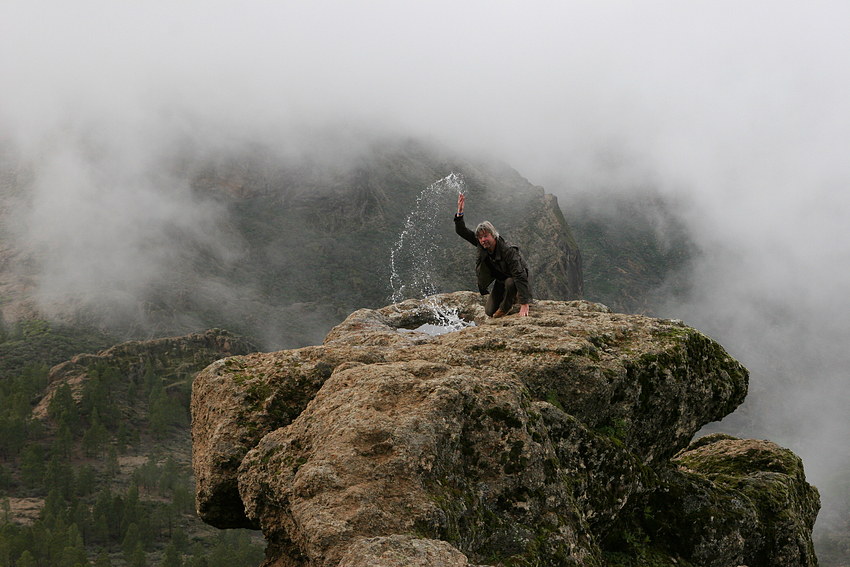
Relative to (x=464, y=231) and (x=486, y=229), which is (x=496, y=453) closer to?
(x=486, y=229)

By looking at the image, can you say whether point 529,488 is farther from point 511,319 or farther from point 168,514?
point 168,514

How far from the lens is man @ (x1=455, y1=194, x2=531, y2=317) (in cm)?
1560

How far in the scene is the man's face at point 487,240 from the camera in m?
15.4

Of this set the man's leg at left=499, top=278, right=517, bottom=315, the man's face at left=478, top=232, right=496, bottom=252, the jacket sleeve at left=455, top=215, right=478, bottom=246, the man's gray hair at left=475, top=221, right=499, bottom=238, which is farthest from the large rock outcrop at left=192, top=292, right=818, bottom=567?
the jacket sleeve at left=455, top=215, right=478, bottom=246

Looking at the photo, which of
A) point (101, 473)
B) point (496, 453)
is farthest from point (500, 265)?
point (101, 473)

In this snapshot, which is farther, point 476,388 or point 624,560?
point 624,560

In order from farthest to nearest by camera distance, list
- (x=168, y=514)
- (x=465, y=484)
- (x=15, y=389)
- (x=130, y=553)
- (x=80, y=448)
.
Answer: (x=15, y=389) < (x=80, y=448) < (x=168, y=514) < (x=130, y=553) < (x=465, y=484)

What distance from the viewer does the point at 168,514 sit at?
358 ft

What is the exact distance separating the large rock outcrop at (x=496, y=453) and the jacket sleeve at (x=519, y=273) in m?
0.92

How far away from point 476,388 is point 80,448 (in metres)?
150

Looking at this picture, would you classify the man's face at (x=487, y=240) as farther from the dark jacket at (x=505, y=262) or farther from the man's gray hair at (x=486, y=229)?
the dark jacket at (x=505, y=262)

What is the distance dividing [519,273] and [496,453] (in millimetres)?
7215

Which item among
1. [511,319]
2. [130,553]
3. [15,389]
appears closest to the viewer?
[511,319]

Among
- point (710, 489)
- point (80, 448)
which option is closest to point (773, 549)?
point (710, 489)
